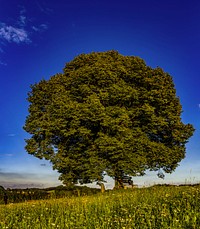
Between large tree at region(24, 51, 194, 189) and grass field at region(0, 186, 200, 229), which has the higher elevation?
large tree at region(24, 51, 194, 189)

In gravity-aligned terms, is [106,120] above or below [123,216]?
above

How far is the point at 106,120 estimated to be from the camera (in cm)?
2762

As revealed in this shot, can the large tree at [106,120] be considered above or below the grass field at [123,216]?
above

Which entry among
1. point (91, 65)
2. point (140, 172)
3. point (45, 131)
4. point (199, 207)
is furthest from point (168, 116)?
point (199, 207)

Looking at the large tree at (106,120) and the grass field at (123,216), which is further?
the large tree at (106,120)

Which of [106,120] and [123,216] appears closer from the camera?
[123,216]

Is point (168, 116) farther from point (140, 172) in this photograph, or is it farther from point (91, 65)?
point (91, 65)

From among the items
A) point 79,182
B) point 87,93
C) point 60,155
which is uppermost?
point 87,93

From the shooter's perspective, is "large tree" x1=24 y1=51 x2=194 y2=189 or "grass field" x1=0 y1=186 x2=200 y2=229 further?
"large tree" x1=24 y1=51 x2=194 y2=189

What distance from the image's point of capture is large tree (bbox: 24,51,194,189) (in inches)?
1102

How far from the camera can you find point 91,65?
100ft

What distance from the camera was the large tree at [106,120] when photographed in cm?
2798

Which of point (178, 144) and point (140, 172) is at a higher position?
point (178, 144)

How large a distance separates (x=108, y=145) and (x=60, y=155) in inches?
170
